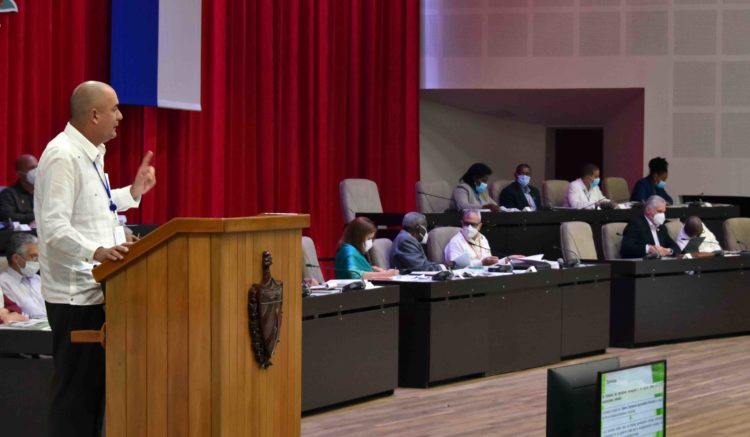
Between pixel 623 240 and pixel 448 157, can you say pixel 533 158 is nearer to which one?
pixel 448 157

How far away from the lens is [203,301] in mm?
2791

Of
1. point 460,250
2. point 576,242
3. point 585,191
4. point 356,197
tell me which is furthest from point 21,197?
point 585,191

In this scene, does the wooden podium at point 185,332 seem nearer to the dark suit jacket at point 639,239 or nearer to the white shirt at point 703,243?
the dark suit jacket at point 639,239

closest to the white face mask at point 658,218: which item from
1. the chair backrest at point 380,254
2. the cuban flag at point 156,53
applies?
the chair backrest at point 380,254

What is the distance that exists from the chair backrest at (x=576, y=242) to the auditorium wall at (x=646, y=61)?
452 cm

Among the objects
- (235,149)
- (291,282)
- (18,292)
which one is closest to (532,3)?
(235,149)

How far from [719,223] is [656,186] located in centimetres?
76

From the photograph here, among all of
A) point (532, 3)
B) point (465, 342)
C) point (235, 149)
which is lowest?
point (465, 342)

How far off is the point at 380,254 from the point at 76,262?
4963 millimetres

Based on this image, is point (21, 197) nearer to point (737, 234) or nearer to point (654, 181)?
point (737, 234)

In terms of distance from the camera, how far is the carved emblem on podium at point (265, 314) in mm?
2891

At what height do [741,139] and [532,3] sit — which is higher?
[532,3]

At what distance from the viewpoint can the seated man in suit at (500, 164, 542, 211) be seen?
1120 centimetres

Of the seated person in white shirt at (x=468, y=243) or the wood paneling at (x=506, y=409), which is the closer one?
the wood paneling at (x=506, y=409)
